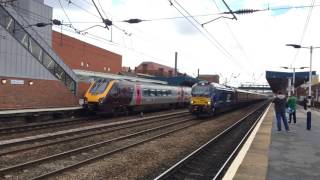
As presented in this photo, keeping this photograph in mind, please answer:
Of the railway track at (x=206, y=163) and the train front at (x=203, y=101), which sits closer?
the railway track at (x=206, y=163)

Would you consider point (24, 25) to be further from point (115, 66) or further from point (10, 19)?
point (115, 66)

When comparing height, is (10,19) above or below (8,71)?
above

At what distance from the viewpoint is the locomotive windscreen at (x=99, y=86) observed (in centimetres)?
2835

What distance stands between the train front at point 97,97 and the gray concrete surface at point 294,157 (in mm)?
12877

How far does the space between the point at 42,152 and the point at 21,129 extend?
7188 mm

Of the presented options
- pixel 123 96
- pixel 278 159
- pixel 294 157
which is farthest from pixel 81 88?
pixel 278 159

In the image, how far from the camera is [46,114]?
86.4ft

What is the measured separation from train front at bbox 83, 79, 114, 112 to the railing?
29.9ft

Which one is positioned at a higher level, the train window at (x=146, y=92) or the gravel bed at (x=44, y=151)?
the train window at (x=146, y=92)

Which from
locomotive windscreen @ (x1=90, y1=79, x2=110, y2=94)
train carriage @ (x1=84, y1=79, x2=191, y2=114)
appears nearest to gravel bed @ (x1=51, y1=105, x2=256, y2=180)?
train carriage @ (x1=84, y1=79, x2=191, y2=114)

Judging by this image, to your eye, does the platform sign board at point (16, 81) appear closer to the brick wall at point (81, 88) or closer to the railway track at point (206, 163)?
the brick wall at point (81, 88)

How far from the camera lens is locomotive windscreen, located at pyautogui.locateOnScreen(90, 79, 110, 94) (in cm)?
2835

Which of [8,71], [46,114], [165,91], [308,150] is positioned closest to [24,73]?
[8,71]

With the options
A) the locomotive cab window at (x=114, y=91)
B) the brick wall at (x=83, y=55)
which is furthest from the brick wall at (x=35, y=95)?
the brick wall at (x=83, y=55)
